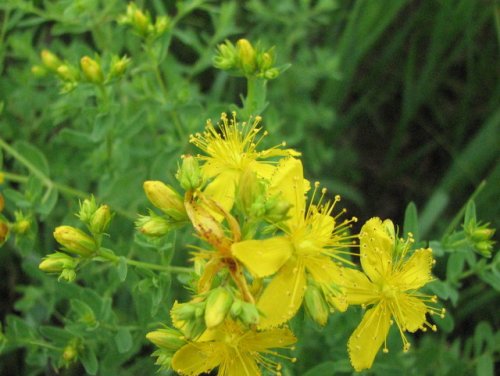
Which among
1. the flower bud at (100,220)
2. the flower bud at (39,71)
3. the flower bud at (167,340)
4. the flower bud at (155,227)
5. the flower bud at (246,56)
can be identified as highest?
the flower bud at (246,56)

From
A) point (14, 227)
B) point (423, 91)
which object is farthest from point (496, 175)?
point (14, 227)

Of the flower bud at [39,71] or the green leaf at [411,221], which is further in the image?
the flower bud at [39,71]

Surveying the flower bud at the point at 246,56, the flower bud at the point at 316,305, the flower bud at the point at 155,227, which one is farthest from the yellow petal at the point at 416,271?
the flower bud at the point at 246,56

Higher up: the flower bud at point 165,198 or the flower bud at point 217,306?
the flower bud at point 165,198

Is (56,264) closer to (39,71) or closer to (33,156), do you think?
(33,156)

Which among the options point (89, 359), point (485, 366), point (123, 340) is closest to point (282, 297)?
point (123, 340)

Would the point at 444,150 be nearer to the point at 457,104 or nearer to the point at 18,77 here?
the point at 457,104

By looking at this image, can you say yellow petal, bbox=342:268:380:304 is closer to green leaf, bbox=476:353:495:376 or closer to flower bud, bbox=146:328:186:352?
flower bud, bbox=146:328:186:352

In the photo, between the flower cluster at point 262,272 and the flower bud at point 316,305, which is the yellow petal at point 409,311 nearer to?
the flower cluster at point 262,272
